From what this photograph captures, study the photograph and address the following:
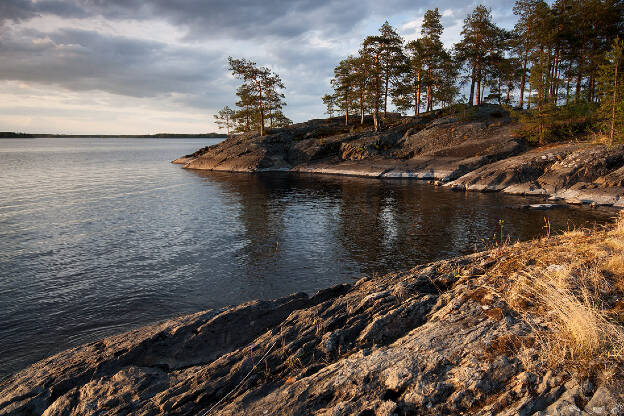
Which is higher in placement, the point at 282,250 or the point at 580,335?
the point at 580,335

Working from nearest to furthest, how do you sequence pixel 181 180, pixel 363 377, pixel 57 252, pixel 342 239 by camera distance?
pixel 363 377 < pixel 57 252 < pixel 342 239 < pixel 181 180

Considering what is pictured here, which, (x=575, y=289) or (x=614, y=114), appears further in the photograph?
(x=614, y=114)

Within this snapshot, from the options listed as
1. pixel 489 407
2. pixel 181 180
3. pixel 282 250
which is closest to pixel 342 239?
pixel 282 250

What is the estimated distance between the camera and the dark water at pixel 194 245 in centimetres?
1366

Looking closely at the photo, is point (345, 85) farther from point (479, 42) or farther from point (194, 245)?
point (194, 245)

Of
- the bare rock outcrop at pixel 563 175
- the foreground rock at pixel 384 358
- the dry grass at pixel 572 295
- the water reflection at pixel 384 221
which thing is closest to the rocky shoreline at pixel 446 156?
the bare rock outcrop at pixel 563 175

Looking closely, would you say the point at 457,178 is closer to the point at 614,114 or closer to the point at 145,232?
the point at 614,114

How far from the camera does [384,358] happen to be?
20.6 feet

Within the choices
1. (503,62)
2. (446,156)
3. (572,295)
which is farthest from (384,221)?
(503,62)

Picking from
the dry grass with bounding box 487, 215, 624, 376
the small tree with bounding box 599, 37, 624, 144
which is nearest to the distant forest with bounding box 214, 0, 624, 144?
the small tree with bounding box 599, 37, 624, 144

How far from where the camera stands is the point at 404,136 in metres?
61.5

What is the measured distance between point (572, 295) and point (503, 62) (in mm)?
66117

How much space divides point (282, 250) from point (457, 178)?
33.2m

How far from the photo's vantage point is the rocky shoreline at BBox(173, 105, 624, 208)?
113 ft
